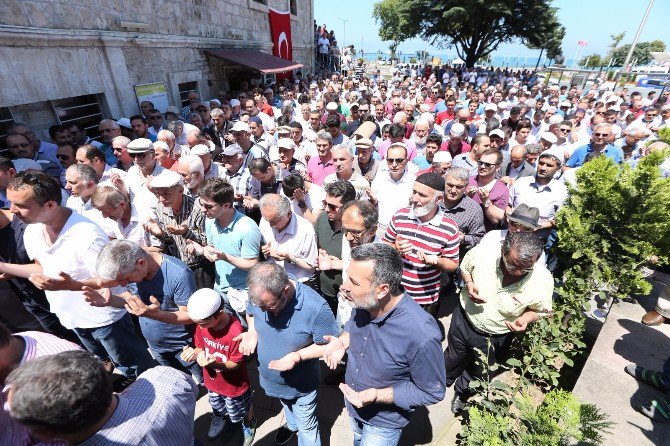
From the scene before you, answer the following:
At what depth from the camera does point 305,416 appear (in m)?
2.50

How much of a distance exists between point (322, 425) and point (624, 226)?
318cm

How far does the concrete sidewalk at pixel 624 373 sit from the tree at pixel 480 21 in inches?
1220

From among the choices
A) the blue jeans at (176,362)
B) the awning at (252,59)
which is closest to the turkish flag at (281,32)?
the awning at (252,59)

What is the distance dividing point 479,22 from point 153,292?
120 feet

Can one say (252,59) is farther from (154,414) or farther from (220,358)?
(154,414)

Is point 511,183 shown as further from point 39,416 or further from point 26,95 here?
point 26,95

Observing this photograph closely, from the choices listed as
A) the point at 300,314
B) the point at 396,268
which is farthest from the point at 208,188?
the point at 396,268

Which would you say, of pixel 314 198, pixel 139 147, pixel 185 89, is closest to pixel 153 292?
pixel 314 198

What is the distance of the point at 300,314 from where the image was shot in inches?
87.3

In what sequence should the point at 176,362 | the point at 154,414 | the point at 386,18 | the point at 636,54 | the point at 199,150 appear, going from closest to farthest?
1. the point at 154,414
2. the point at 176,362
3. the point at 199,150
4. the point at 636,54
5. the point at 386,18

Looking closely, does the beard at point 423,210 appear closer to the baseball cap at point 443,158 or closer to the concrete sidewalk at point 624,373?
the baseball cap at point 443,158

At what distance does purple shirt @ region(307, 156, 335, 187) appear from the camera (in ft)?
15.1

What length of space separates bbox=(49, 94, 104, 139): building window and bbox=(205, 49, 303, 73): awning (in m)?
4.69

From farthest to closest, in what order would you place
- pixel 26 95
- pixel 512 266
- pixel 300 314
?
pixel 26 95, pixel 512 266, pixel 300 314
